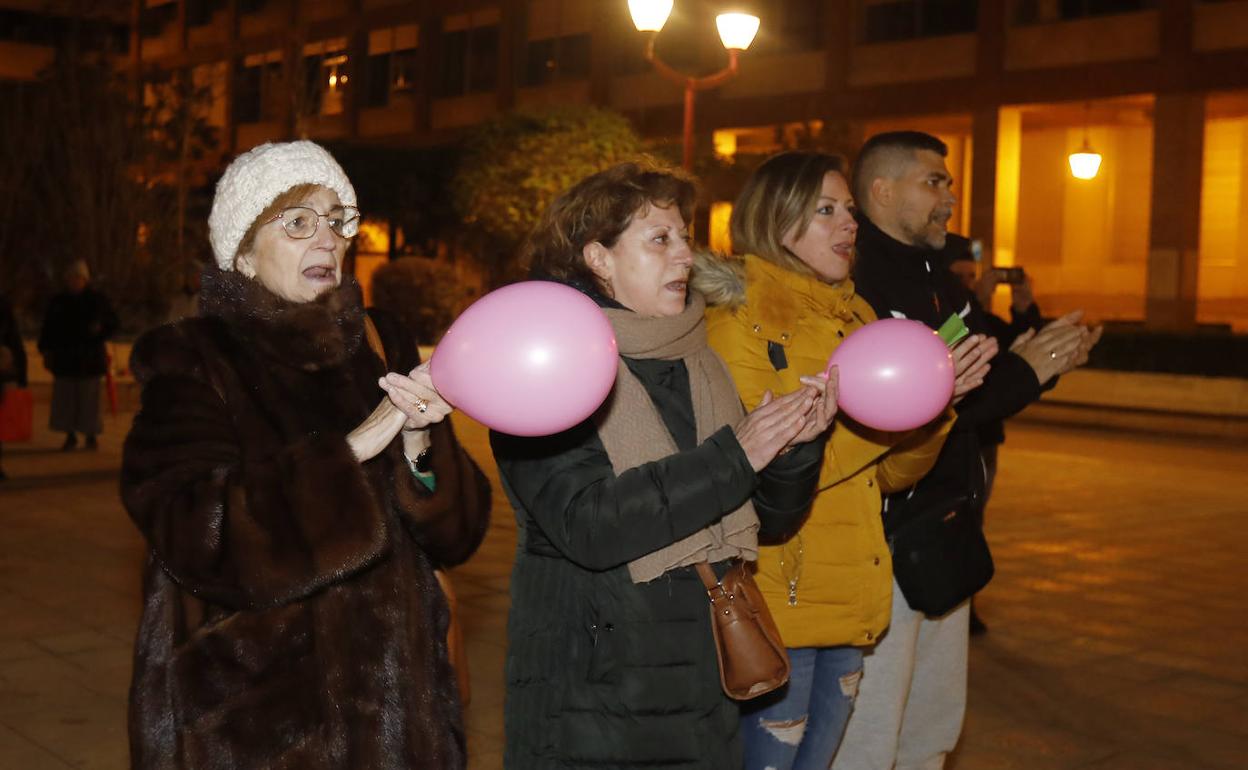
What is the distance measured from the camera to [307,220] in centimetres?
274

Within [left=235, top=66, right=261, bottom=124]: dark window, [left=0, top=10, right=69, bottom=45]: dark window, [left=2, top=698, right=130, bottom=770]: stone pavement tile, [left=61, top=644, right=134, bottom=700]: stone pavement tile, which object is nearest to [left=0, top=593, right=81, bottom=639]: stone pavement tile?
[left=61, top=644, right=134, bottom=700]: stone pavement tile

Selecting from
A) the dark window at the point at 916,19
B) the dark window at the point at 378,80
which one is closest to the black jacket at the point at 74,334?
the dark window at the point at 916,19

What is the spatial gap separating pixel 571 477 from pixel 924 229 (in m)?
1.87

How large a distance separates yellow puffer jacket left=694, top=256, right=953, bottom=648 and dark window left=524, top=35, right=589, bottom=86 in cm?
3692

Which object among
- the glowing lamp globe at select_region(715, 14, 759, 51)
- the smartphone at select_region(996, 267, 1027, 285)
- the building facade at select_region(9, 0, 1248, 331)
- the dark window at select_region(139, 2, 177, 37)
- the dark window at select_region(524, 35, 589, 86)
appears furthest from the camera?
the dark window at select_region(139, 2, 177, 37)

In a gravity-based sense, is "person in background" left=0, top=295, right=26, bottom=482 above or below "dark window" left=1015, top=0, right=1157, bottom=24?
below

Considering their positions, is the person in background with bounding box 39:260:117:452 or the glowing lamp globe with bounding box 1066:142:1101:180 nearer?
the person in background with bounding box 39:260:117:452

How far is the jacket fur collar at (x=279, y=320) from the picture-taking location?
2639mm

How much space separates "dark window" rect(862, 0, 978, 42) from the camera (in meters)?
30.8

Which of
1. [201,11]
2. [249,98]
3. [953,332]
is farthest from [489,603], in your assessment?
[201,11]

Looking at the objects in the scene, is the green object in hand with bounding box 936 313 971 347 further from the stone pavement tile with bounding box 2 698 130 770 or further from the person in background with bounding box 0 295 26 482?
the person in background with bounding box 0 295 26 482

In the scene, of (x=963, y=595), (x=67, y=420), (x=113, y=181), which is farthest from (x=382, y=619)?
(x=113, y=181)

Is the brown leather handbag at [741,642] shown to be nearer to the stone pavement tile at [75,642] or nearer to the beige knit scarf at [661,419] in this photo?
the beige knit scarf at [661,419]

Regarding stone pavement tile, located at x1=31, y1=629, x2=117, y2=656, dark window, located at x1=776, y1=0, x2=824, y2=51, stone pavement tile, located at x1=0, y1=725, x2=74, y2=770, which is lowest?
stone pavement tile, located at x1=0, y1=725, x2=74, y2=770
